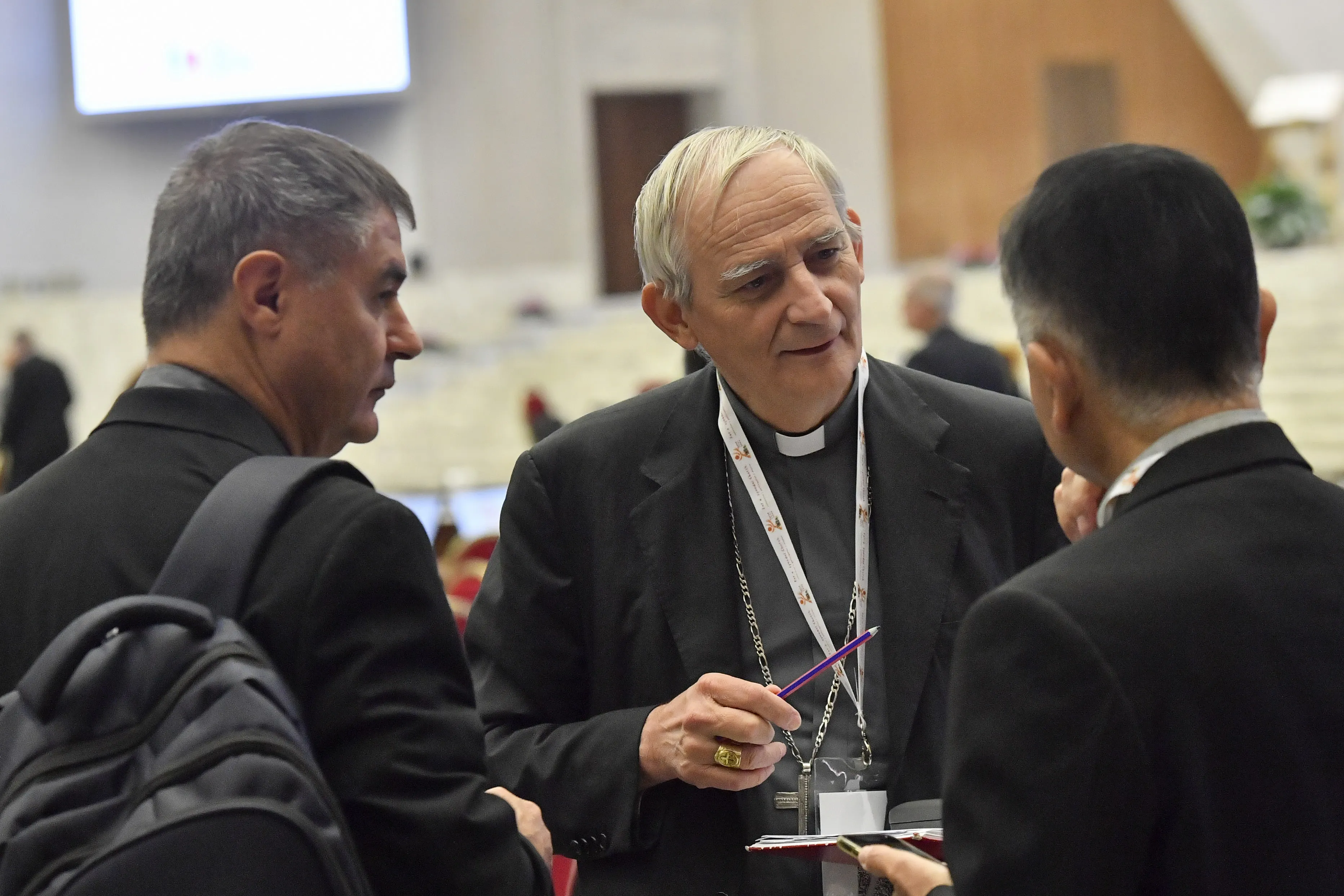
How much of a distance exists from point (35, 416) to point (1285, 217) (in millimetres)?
11862

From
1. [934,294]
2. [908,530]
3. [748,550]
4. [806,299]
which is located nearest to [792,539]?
[748,550]

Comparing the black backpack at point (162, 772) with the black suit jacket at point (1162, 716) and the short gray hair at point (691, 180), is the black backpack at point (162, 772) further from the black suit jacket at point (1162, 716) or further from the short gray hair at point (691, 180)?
the short gray hair at point (691, 180)

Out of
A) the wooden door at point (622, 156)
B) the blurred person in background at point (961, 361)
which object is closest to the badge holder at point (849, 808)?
the blurred person in background at point (961, 361)

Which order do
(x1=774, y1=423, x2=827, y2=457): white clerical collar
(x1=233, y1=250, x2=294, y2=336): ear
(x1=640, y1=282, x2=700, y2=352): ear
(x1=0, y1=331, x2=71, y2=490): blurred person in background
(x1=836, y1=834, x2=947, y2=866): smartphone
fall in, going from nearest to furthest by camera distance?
1. (x1=836, y1=834, x2=947, y2=866): smartphone
2. (x1=233, y1=250, x2=294, y2=336): ear
3. (x1=774, y1=423, x2=827, y2=457): white clerical collar
4. (x1=640, y1=282, x2=700, y2=352): ear
5. (x1=0, y1=331, x2=71, y2=490): blurred person in background

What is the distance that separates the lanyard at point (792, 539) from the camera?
2006mm

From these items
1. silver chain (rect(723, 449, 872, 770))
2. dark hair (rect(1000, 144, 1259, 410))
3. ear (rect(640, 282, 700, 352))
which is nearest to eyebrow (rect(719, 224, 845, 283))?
ear (rect(640, 282, 700, 352))

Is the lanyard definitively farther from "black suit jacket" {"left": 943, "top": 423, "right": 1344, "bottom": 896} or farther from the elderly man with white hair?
"black suit jacket" {"left": 943, "top": 423, "right": 1344, "bottom": 896}

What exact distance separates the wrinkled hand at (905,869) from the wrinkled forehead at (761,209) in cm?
94

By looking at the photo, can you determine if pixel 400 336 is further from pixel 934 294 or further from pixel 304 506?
pixel 934 294

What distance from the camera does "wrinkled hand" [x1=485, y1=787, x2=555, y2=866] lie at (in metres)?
1.64

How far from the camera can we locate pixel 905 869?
55.3 inches

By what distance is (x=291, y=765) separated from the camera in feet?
4.17

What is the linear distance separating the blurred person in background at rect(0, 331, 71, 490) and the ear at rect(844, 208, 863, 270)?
985cm

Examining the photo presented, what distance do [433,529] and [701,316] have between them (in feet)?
17.0
